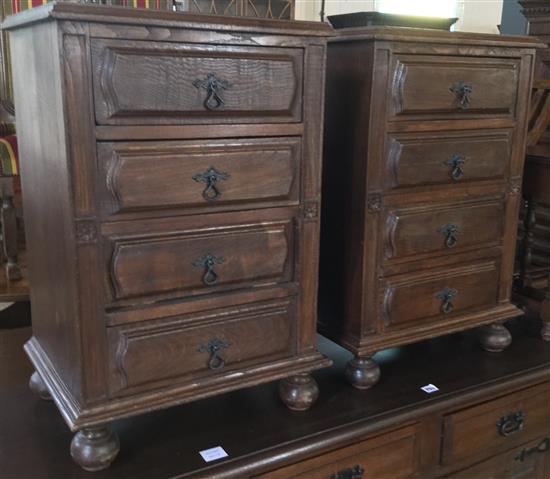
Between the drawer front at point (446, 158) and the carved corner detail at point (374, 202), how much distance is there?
3 centimetres

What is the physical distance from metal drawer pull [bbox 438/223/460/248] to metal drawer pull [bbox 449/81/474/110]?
27cm

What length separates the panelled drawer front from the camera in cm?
111

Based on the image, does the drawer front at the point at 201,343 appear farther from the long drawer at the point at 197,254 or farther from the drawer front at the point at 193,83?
the drawer front at the point at 193,83

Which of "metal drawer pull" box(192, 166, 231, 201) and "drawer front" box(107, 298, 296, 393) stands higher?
"metal drawer pull" box(192, 166, 231, 201)

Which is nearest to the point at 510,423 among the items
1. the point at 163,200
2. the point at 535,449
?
the point at 535,449

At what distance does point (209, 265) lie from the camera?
1230mm

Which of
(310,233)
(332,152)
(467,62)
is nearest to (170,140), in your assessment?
(310,233)

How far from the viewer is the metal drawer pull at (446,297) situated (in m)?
1.58

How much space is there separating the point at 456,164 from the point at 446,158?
0.03 meters

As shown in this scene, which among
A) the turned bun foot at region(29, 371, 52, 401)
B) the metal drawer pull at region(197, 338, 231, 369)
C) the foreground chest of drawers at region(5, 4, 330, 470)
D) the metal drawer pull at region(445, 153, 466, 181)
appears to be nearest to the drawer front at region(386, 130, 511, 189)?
the metal drawer pull at region(445, 153, 466, 181)

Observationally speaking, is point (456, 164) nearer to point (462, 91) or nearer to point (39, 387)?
point (462, 91)

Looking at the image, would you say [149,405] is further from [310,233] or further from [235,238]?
[310,233]

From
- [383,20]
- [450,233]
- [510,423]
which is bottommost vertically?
[510,423]

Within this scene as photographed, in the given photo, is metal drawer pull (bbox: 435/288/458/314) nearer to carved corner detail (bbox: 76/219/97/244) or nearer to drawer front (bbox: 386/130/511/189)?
drawer front (bbox: 386/130/511/189)
